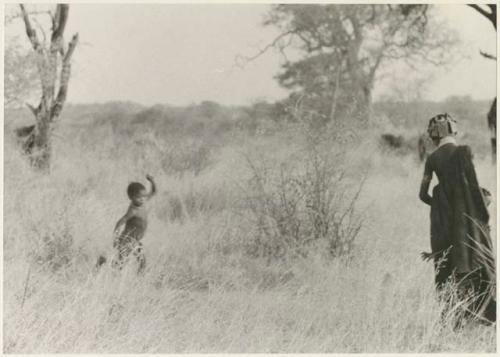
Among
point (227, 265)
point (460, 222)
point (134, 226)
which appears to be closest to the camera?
point (460, 222)

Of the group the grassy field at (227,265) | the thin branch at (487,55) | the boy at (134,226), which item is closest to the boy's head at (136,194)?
the boy at (134,226)

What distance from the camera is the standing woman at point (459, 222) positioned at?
4.00 m

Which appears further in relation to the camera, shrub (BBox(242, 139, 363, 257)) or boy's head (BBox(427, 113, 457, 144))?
shrub (BBox(242, 139, 363, 257))

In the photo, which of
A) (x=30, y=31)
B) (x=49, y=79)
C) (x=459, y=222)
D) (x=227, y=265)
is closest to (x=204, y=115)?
(x=49, y=79)

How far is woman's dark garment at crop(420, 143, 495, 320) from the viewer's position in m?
4.00

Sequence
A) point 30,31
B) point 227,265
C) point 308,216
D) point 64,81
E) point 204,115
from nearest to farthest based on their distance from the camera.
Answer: point 227,265 < point 308,216 < point 30,31 < point 64,81 < point 204,115

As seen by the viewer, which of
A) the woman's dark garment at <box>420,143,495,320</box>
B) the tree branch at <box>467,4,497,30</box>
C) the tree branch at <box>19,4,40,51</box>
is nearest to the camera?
the woman's dark garment at <box>420,143,495,320</box>

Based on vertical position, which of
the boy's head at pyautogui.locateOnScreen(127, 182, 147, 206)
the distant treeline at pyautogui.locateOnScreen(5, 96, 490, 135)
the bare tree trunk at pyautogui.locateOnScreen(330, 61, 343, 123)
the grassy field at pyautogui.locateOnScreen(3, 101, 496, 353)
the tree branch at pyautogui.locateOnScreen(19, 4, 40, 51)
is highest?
the tree branch at pyautogui.locateOnScreen(19, 4, 40, 51)

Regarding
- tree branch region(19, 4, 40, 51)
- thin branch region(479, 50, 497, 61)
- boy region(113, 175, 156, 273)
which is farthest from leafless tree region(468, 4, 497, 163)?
tree branch region(19, 4, 40, 51)

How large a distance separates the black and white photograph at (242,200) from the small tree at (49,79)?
2 cm

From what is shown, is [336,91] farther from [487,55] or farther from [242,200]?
[487,55]

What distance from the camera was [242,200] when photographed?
596 centimetres

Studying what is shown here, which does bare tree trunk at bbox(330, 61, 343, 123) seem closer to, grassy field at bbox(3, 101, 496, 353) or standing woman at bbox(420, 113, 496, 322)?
grassy field at bbox(3, 101, 496, 353)

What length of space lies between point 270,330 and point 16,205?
2.44m
